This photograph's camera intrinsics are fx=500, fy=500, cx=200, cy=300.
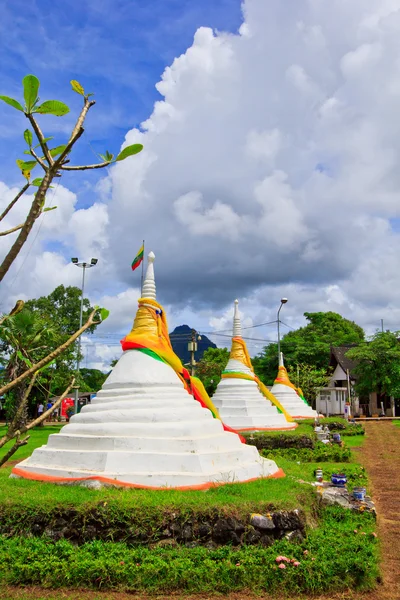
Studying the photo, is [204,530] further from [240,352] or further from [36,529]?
[240,352]

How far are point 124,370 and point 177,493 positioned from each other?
328 cm

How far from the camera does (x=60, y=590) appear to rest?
6250mm

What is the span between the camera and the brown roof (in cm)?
4681

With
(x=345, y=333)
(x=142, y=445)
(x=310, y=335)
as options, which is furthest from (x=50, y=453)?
(x=345, y=333)

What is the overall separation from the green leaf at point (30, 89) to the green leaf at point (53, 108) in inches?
A: 1.9

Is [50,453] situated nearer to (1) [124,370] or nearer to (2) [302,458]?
(1) [124,370]

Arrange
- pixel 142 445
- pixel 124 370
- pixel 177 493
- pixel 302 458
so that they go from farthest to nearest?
pixel 302 458 → pixel 124 370 → pixel 142 445 → pixel 177 493

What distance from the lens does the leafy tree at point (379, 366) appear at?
127 feet

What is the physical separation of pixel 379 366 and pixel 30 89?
40.6m

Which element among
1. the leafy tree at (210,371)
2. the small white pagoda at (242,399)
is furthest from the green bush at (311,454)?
the leafy tree at (210,371)

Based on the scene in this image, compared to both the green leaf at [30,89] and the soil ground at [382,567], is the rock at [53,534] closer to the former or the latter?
the soil ground at [382,567]

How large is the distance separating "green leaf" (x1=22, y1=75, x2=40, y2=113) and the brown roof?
151 ft

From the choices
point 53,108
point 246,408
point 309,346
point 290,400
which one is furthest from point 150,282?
point 309,346

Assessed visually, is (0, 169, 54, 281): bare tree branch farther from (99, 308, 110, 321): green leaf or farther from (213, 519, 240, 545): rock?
(213, 519, 240, 545): rock
